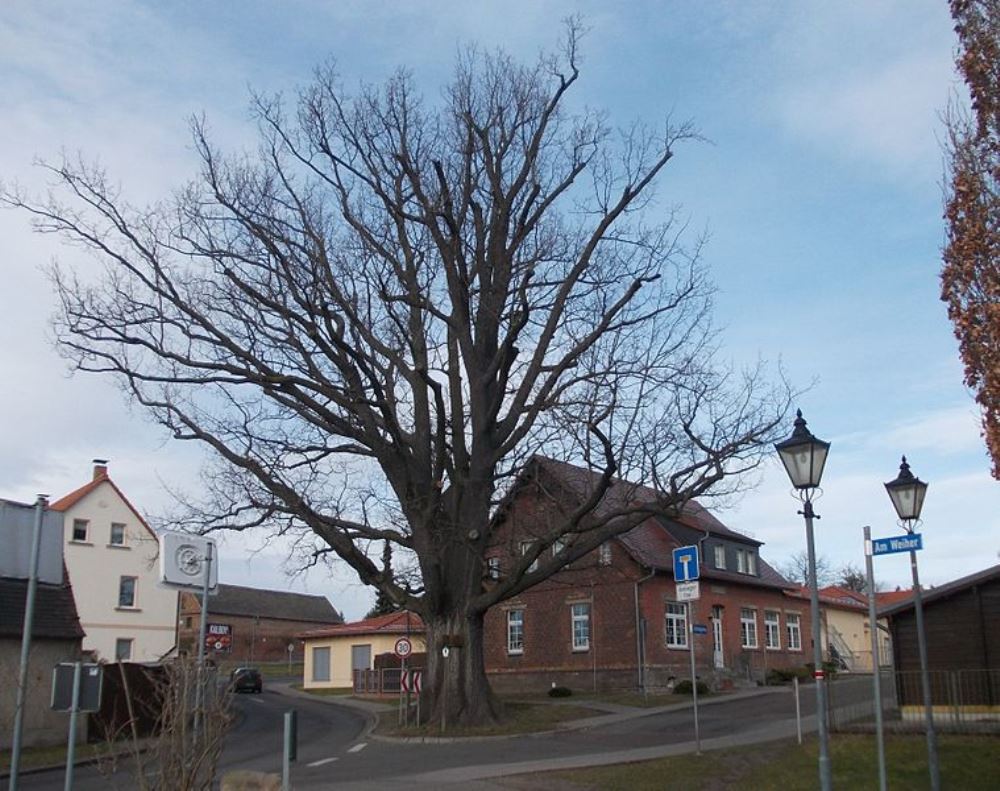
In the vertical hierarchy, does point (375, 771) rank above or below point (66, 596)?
below

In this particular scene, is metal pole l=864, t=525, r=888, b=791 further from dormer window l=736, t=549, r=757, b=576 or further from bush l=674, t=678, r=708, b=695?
dormer window l=736, t=549, r=757, b=576

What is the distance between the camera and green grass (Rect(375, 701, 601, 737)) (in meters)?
24.2

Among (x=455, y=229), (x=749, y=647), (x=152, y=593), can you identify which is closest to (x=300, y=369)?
(x=455, y=229)

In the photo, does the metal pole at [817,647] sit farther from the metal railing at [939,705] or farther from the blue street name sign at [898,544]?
the metal railing at [939,705]

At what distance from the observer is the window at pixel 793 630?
4891 cm

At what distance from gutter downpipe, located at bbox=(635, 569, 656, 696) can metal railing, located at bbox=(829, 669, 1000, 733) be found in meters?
13.0

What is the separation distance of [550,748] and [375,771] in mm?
4214

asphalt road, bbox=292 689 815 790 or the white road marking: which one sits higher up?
asphalt road, bbox=292 689 815 790

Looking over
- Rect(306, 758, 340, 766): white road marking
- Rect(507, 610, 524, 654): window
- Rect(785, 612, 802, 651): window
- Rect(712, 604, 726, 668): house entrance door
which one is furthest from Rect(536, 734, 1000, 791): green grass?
Rect(785, 612, 802, 651): window

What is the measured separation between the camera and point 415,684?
2909cm

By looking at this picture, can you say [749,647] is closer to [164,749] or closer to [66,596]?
[66,596]

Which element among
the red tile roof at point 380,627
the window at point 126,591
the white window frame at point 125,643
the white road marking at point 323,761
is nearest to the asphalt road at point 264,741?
the white road marking at point 323,761

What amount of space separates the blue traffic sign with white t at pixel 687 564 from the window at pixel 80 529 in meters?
42.6

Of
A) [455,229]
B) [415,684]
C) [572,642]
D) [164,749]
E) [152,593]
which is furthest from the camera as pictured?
[152,593]
